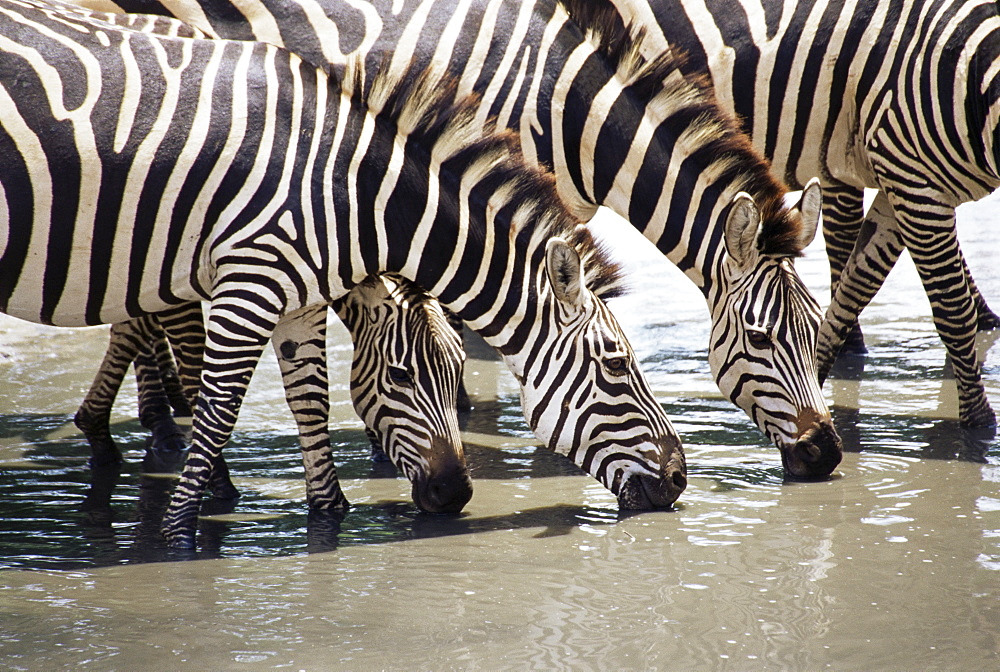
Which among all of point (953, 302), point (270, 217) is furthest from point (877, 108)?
point (270, 217)

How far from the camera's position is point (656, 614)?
4.62 meters

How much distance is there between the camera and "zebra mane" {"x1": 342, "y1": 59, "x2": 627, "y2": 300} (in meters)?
5.79

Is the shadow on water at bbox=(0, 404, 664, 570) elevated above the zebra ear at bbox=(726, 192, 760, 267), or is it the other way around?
the zebra ear at bbox=(726, 192, 760, 267)

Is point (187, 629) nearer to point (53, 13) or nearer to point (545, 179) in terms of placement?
point (545, 179)

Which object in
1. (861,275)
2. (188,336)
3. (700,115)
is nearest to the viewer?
(700,115)

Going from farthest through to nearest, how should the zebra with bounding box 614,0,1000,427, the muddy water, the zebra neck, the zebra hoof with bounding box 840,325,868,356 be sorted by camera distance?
the zebra hoof with bounding box 840,325,868,356
the zebra with bounding box 614,0,1000,427
the zebra neck
the muddy water

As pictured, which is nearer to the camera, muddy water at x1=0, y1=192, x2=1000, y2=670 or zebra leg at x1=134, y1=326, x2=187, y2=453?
muddy water at x1=0, y1=192, x2=1000, y2=670

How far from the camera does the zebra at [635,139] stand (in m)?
6.40

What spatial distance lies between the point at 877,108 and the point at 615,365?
2.82 metres

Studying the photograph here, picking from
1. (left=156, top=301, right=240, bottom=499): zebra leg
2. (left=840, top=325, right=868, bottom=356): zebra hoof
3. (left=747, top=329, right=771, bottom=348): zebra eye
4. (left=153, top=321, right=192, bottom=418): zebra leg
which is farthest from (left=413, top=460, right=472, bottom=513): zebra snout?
(left=840, top=325, right=868, bottom=356): zebra hoof

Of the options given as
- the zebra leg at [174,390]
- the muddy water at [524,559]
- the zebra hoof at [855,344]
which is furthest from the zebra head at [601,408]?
the zebra hoof at [855,344]

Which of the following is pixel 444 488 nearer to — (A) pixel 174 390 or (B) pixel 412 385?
(B) pixel 412 385

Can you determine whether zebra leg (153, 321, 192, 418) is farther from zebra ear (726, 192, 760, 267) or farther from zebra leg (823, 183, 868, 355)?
zebra leg (823, 183, 868, 355)

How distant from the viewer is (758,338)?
6418 mm
